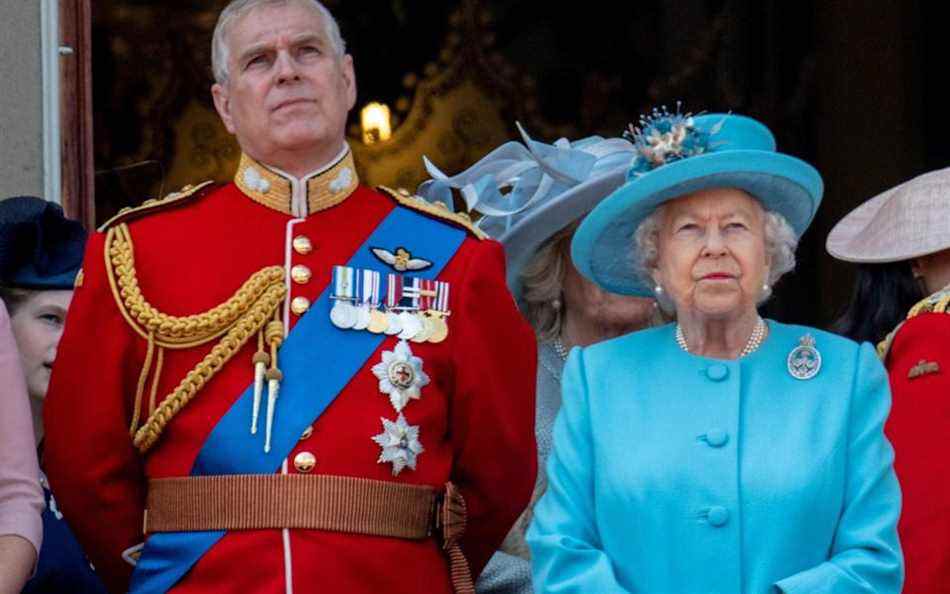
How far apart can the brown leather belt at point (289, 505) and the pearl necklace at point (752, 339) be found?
60 centimetres

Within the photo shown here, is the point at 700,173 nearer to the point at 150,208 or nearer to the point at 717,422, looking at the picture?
the point at 717,422

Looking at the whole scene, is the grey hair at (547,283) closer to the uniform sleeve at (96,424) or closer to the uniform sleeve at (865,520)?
the uniform sleeve at (96,424)

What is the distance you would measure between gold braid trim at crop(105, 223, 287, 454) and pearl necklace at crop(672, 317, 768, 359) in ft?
2.59

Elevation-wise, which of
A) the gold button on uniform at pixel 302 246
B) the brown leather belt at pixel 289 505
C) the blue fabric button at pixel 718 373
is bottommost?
the brown leather belt at pixel 289 505

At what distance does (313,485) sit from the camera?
180 inches

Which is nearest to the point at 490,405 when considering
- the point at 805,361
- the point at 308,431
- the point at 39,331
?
the point at 308,431

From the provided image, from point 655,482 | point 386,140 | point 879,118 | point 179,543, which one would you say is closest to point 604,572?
point 655,482

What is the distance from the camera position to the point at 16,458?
4.36 m

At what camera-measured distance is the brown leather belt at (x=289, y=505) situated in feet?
14.9

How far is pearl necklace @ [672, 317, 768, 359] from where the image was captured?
4375 millimetres

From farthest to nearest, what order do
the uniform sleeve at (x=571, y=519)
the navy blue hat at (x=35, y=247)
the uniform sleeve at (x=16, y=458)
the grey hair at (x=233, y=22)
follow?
the navy blue hat at (x=35, y=247), the grey hair at (x=233, y=22), the uniform sleeve at (x=16, y=458), the uniform sleeve at (x=571, y=519)

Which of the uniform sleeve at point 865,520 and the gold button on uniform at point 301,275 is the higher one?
the gold button on uniform at point 301,275

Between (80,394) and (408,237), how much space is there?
2.32 feet

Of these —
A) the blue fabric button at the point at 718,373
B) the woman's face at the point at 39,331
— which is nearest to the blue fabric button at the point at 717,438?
the blue fabric button at the point at 718,373
